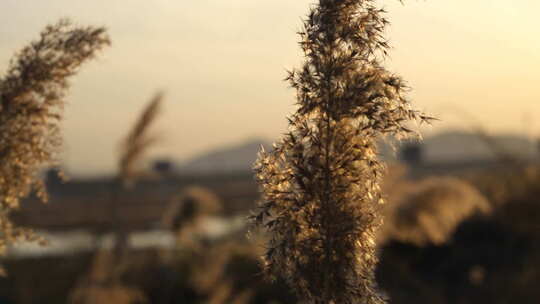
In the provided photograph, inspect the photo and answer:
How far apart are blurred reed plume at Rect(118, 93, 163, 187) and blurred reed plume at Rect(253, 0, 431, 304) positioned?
3.78 metres

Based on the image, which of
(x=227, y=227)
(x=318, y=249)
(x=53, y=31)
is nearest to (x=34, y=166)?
(x=53, y=31)

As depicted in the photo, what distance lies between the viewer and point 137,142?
5277 millimetres

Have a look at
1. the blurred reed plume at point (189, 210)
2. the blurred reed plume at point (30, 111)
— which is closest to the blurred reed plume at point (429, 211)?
the blurred reed plume at point (189, 210)

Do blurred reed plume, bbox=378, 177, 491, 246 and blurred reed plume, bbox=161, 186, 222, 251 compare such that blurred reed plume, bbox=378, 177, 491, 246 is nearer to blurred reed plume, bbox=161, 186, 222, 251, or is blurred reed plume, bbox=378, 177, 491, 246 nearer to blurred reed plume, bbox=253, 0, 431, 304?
blurred reed plume, bbox=161, 186, 222, 251

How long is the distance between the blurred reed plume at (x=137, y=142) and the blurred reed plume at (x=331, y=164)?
3.78 m

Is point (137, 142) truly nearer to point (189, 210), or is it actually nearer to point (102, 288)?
point (102, 288)

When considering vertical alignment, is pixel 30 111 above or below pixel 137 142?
below

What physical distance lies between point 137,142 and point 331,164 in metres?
3.94

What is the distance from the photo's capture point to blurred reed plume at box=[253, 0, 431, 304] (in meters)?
1.44

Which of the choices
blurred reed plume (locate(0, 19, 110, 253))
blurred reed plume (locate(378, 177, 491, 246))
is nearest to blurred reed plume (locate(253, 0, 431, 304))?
blurred reed plume (locate(0, 19, 110, 253))

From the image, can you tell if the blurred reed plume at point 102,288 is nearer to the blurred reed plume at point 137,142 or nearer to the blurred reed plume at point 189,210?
the blurred reed plume at point 137,142

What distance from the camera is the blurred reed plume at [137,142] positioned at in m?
5.19

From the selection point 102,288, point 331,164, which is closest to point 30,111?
point 331,164

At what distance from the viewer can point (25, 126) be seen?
6.29 feet
